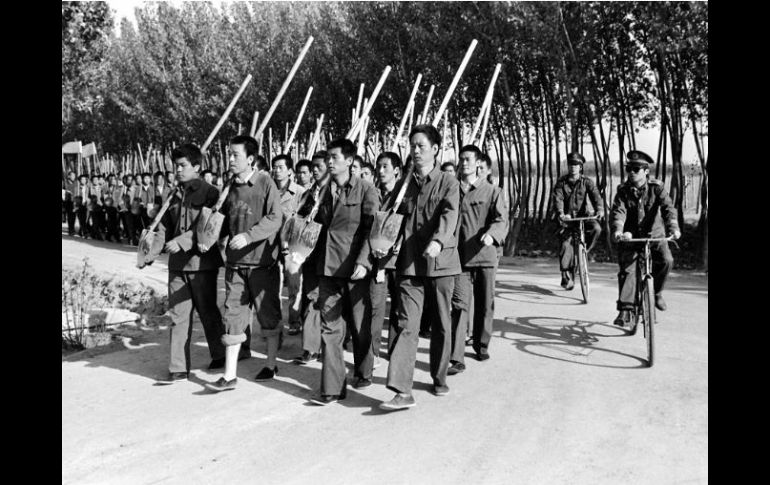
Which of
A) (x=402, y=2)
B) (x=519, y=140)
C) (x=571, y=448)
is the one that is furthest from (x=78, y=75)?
(x=571, y=448)

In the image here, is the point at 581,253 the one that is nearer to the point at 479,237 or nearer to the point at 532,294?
the point at 532,294

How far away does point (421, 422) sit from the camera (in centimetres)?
501

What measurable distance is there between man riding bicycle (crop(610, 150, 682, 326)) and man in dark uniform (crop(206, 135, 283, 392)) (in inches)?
135

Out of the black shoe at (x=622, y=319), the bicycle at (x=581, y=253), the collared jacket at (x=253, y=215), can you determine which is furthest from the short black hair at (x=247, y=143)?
the bicycle at (x=581, y=253)

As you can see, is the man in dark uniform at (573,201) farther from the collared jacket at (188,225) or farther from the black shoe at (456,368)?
the collared jacket at (188,225)

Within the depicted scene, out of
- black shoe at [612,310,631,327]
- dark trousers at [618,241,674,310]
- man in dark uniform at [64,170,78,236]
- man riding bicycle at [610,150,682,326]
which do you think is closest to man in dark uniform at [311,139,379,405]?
man riding bicycle at [610,150,682,326]

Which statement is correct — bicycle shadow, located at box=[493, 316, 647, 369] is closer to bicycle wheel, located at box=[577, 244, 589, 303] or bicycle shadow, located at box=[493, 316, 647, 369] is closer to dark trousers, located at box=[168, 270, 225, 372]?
bicycle wheel, located at box=[577, 244, 589, 303]

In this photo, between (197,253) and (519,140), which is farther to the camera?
(519,140)

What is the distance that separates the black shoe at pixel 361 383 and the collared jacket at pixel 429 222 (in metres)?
1.04

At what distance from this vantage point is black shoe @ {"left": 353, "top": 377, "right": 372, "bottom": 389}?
19.5ft

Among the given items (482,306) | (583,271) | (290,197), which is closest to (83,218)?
(290,197)
